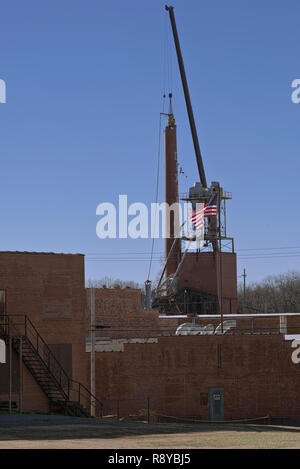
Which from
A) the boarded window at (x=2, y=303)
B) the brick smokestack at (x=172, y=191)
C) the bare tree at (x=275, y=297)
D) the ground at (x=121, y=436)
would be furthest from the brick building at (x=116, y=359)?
the bare tree at (x=275, y=297)

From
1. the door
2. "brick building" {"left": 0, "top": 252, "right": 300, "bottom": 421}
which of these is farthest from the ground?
the door

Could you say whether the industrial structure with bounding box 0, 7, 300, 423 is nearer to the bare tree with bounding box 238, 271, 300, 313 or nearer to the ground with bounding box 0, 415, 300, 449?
the ground with bounding box 0, 415, 300, 449

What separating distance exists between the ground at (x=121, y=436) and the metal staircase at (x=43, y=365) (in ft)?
12.3

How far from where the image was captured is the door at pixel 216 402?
137 feet

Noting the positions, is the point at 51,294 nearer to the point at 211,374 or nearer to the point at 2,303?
the point at 2,303

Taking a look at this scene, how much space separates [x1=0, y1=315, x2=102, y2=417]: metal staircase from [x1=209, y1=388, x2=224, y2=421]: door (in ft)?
27.9

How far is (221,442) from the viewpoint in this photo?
22.4 metres

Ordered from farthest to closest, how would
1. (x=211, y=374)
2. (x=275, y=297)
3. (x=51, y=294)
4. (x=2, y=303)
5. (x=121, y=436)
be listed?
(x=275, y=297), (x=211, y=374), (x=51, y=294), (x=2, y=303), (x=121, y=436)

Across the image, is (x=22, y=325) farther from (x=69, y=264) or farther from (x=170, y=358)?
(x=170, y=358)

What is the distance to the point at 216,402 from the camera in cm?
4194

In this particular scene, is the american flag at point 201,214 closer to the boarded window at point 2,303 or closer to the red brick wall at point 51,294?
the red brick wall at point 51,294

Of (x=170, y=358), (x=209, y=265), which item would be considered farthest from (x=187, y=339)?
(x=209, y=265)

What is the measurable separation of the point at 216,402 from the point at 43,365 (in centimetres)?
1159

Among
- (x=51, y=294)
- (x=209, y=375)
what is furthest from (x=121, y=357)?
(x=51, y=294)
